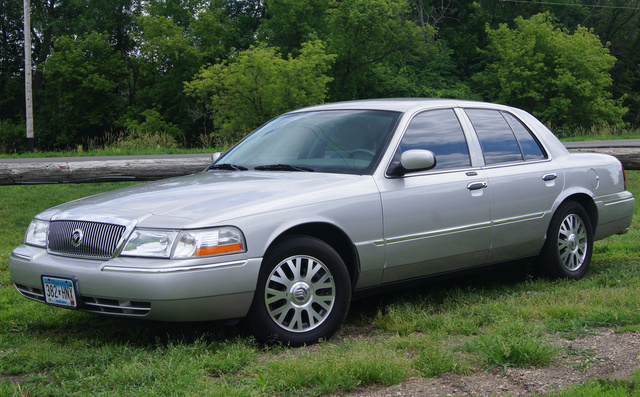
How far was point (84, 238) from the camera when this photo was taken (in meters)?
4.29

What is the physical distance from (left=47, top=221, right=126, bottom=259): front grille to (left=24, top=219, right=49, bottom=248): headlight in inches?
4.4

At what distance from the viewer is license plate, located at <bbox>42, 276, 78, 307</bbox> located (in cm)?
420

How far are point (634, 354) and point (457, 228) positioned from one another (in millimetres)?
1665

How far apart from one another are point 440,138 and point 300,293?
1.86 metres

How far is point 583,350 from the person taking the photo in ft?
13.0

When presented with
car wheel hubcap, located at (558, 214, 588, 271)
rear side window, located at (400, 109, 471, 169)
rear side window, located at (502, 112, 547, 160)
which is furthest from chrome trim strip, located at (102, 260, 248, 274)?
car wheel hubcap, located at (558, 214, 588, 271)

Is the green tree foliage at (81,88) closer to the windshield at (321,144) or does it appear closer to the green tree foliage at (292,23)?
the green tree foliage at (292,23)

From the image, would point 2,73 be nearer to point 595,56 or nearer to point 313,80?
point 313,80

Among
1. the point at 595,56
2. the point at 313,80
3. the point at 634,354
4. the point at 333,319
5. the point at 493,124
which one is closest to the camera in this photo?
the point at 634,354

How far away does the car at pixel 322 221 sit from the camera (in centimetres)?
406

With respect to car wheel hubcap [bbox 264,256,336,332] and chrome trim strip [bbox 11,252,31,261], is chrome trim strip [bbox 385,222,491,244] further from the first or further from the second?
chrome trim strip [bbox 11,252,31,261]

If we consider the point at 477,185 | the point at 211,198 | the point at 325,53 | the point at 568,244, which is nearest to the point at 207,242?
the point at 211,198

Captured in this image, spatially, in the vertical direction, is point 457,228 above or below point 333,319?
above

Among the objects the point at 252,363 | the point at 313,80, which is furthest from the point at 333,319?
the point at 313,80
